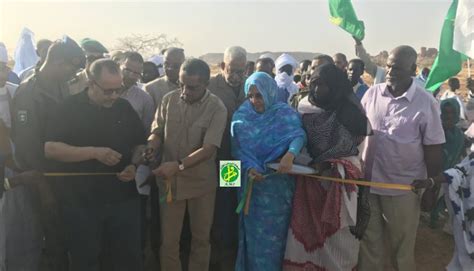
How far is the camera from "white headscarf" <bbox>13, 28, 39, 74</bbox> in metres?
7.27

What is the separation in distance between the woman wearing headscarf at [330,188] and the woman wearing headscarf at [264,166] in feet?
0.37

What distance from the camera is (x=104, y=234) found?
364 cm

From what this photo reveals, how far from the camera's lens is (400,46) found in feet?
12.4

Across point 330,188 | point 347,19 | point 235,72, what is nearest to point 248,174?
point 330,188

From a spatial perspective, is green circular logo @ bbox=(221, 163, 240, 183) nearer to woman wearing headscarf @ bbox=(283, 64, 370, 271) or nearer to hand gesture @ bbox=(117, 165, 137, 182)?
woman wearing headscarf @ bbox=(283, 64, 370, 271)

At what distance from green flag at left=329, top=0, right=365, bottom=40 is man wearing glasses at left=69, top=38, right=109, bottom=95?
8.86 ft

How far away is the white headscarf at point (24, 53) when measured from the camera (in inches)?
286

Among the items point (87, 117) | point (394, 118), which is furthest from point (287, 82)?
point (87, 117)

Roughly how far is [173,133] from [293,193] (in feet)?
3.87

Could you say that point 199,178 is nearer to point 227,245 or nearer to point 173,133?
point 173,133

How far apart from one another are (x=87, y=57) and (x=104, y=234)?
220 centimetres

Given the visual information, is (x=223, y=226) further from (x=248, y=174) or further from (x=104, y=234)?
(x=104, y=234)

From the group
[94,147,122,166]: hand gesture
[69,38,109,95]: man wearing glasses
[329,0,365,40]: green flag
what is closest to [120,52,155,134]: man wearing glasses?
[69,38,109,95]: man wearing glasses

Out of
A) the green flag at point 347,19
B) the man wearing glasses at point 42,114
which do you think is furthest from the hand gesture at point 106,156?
the green flag at point 347,19
